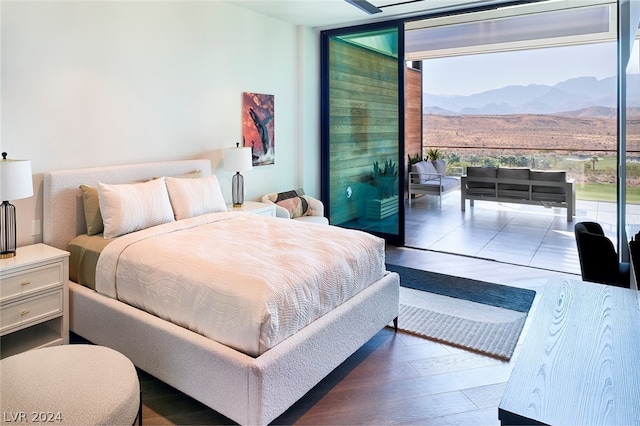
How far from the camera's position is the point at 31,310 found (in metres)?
2.71

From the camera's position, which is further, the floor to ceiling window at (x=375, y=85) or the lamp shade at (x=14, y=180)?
the floor to ceiling window at (x=375, y=85)

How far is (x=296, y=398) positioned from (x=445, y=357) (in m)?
1.13

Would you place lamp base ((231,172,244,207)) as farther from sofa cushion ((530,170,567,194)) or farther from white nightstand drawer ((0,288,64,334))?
sofa cushion ((530,170,567,194))

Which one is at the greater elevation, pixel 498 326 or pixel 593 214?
pixel 593 214

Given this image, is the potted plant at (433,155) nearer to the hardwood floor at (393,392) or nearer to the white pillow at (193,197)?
the white pillow at (193,197)

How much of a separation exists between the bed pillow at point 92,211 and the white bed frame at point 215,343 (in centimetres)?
11

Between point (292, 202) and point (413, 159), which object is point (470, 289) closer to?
point (292, 202)

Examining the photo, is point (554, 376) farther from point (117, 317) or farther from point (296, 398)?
point (117, 317)

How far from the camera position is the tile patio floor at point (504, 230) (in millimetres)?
5164

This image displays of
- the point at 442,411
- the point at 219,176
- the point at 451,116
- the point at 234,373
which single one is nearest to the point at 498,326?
the point at 442,411

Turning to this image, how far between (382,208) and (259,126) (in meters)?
1.90

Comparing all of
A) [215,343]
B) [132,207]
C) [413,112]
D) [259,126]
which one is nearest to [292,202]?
[259,126]

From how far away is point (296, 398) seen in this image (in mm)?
2182

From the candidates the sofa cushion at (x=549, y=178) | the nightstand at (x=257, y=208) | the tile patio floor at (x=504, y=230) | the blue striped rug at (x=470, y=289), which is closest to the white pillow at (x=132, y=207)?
the nightstand at (x=257, y=208)
